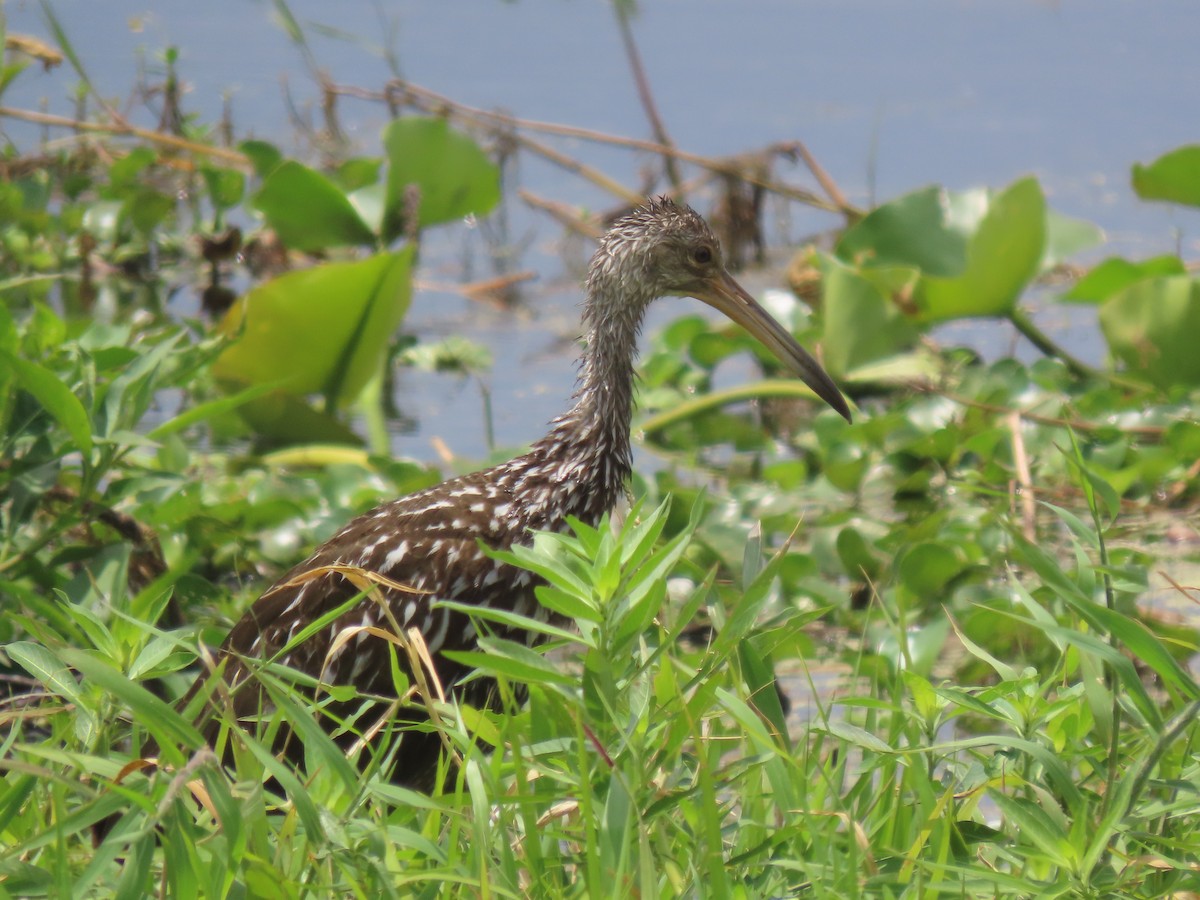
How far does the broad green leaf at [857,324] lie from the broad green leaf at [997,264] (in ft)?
0.42

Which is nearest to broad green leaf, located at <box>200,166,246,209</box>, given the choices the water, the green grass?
the water

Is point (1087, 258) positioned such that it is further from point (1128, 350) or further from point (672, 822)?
point (672, 822)

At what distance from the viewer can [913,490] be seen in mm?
4828

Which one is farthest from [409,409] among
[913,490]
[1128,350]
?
[1128,350]

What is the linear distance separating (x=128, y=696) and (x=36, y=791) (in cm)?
57

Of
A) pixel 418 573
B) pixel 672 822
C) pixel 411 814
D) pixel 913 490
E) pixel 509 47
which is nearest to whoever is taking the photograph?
pixel 672 822

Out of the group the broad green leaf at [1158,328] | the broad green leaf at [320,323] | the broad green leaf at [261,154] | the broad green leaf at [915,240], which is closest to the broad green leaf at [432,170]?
the broad green leaf at [261,154]

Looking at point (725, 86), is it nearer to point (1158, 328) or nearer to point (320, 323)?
point (1158, 328)

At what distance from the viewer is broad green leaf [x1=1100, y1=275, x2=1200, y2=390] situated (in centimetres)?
511

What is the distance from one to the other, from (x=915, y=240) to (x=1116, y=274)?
26.0 inches

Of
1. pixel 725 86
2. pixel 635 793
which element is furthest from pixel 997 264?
pixel 725 86

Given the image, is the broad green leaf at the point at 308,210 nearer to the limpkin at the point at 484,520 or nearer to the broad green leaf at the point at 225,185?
the broad green leaf at the point at 225,185

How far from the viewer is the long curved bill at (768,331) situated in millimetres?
3898

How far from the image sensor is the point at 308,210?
5785 millimetres
